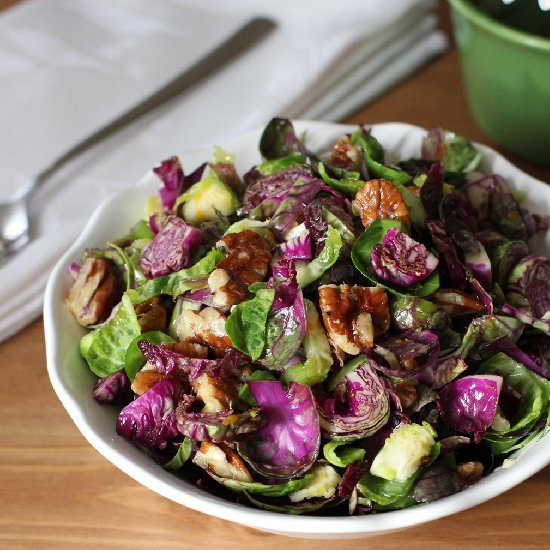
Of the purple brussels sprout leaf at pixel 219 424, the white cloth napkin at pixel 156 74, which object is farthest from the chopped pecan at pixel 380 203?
the white cloth napkin at pixel 156 74

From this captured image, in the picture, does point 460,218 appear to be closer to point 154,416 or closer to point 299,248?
point 299,248

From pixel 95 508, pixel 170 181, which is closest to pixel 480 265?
pixel 170 181

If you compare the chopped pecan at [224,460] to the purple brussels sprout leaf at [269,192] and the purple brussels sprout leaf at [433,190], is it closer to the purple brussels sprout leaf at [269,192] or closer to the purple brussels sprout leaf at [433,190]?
the purple brussels sprout leaf at [269,192]

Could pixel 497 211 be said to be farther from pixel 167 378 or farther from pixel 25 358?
pixel 25 358

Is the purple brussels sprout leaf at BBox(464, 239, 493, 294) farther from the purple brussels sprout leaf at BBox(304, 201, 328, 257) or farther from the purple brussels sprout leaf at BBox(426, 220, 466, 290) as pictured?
the purple brussels sprout leaf at BBox(304, 201, 328, 257)

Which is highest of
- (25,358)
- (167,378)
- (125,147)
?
(167,378)

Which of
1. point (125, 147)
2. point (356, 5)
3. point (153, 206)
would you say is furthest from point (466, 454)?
point (356, 5)
